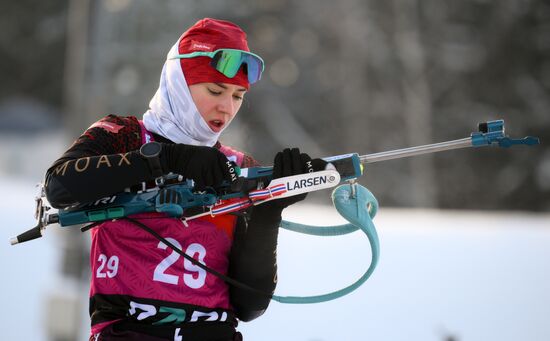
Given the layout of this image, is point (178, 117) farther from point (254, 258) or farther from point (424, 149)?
point (424, 149)

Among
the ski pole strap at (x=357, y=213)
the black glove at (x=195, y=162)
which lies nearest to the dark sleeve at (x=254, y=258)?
the ski pole strap at (x=357, y=213)

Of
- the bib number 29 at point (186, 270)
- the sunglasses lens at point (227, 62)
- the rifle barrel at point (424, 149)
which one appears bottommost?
the bib number 29 at point (186, 270)

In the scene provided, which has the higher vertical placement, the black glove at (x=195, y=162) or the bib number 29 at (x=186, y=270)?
the black glove at (x=195, y=162)

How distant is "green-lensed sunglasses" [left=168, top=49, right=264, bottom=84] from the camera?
6.81 ft

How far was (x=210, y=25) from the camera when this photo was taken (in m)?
2.18

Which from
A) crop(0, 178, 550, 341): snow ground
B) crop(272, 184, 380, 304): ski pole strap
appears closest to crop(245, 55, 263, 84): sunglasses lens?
crop(272, 184, 380, 304): ski pole strap

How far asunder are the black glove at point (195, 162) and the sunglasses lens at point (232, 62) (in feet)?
0.97

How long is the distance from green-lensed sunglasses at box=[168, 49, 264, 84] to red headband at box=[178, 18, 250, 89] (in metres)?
0.01

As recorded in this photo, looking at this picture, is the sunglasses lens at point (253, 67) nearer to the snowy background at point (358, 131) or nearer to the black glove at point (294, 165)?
the black glove at point (294, 165)

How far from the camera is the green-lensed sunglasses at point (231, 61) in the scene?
2076mm

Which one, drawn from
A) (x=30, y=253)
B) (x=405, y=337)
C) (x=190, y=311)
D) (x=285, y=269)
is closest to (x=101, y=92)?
(x=30, y=253)

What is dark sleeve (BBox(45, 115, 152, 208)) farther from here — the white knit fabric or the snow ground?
the snow ground

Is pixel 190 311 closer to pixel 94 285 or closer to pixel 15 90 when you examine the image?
pixel 94 285

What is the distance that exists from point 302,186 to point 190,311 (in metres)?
0.45
